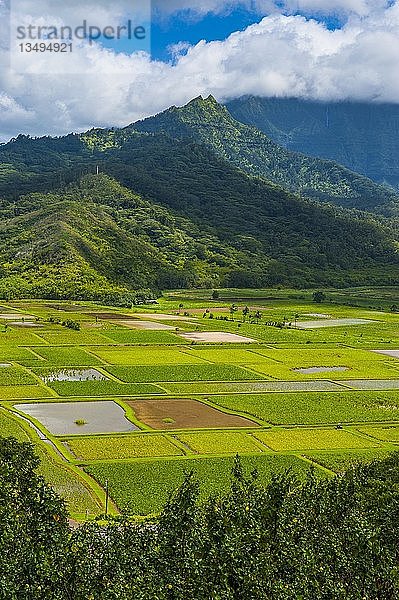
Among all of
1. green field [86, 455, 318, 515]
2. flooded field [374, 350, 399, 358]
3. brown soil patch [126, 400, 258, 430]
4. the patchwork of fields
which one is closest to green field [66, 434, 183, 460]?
the patchwork of fields

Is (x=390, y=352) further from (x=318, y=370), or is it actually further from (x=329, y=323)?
(x=329, y=323)

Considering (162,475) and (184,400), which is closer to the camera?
(162,475)

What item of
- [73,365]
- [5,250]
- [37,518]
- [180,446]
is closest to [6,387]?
[73,365]

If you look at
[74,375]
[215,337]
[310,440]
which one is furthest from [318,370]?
[310,440]

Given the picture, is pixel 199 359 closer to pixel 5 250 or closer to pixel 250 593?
pixel 250 593

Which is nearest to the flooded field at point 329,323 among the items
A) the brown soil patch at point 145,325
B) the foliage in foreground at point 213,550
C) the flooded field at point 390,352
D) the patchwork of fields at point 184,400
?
the patchwork of fields at point 184,400

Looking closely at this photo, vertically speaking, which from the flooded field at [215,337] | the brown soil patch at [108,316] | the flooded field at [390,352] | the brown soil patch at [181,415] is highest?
the brown soil patch at [108,316]

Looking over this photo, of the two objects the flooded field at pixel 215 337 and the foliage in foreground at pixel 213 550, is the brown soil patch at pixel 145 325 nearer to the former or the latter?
the flooded field at pixel 215 337
